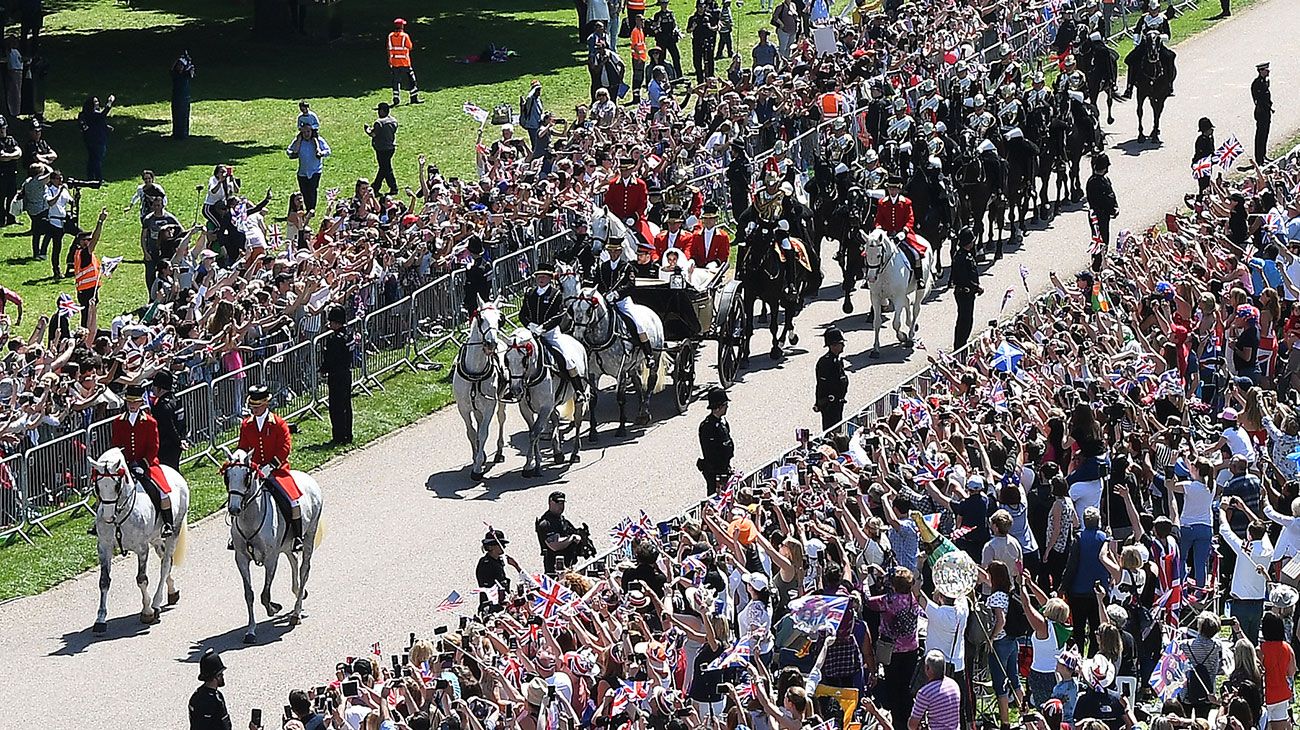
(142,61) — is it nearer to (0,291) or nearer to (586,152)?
(586,152)

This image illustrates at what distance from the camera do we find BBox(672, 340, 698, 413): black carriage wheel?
2558cm

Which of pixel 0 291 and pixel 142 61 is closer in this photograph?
pixel 0 291

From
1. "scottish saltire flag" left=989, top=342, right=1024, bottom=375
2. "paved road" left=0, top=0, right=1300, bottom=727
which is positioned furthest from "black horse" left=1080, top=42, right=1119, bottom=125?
"scottish saltire flag" left=989, top=342, right=1024, bottom=375

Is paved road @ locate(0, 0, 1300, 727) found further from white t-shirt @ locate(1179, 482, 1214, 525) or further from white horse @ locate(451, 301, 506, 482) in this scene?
white t-shirt @ locate(1179, 482, 1214, 525)

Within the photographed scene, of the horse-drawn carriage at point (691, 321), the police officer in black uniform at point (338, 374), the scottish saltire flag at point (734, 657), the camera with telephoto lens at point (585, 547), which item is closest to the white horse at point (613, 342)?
the horse-drawn carriage at point (691, 321)

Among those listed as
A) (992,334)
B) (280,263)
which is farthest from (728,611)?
(280,263)

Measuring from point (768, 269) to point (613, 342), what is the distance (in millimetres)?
3156

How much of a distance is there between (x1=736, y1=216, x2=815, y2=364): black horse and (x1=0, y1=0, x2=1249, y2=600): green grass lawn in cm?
395

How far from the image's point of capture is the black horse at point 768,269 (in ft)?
87.7

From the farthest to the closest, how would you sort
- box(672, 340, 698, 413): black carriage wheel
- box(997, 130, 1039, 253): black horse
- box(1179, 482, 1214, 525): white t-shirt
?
1. box(997, 130, 1039, 253): black horse
2. box(672, 340, 698, 413): black carriage wheel
3. box(1179, 482, 1214, 525): white t-shirt

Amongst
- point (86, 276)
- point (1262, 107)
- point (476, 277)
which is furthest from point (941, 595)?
point (1262, 107)

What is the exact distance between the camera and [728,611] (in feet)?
51.4

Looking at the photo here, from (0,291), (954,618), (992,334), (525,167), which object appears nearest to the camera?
(954,618)

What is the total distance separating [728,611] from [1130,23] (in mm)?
31549
